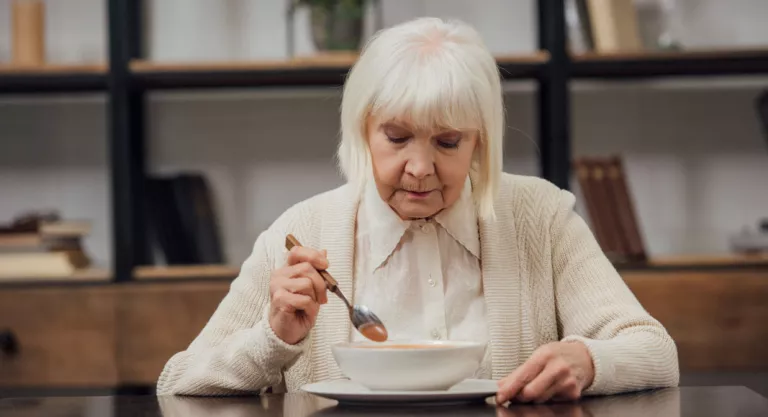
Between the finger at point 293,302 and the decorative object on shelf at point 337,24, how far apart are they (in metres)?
1.58

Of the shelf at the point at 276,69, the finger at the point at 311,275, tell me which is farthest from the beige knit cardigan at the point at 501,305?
the shelf at the point at 276,69

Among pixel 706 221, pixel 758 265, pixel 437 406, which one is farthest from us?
pixel 706 221

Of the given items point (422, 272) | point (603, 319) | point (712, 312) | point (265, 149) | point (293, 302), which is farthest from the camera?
point (265, 149)

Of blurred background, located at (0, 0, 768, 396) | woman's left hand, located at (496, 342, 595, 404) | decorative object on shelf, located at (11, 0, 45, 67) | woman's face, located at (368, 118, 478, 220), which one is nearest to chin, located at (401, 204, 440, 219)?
woman's face, located at (368, 118, 478, 220)

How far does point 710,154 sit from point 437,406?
2135mm

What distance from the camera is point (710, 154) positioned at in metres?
3.31

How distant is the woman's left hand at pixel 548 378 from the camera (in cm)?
142

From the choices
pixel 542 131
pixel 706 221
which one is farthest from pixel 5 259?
pixel 706 221

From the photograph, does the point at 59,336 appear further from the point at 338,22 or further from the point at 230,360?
the point at 230,360

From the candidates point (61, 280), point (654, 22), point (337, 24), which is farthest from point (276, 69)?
point (654, 22)

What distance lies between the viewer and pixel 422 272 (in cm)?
190

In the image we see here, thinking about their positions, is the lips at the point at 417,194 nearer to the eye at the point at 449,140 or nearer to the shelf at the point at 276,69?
the eye at the point at 449,140

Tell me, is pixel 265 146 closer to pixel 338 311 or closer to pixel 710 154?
pixel 710 154

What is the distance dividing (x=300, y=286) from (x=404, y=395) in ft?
0.83
